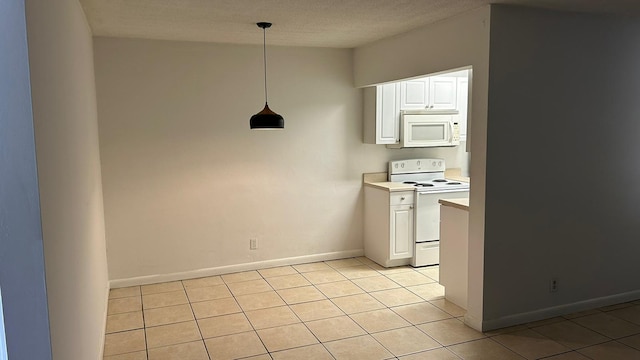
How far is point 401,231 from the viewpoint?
5.07m

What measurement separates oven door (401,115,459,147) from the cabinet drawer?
1.98 feet

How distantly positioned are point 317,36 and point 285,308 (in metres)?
2.47

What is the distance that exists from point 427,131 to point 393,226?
1164 mm

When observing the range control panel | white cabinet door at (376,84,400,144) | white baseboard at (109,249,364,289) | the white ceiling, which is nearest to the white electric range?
the range control panel

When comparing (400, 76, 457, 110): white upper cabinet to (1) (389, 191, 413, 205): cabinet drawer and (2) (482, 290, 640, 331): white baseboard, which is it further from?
(2) (482, 290, 640, 331): white baseboard

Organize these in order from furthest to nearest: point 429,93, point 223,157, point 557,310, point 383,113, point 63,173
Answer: point 429,93, point 383,113, point 223,157, point 557,310, point 63,173

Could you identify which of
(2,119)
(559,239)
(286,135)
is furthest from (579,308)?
(2,119)

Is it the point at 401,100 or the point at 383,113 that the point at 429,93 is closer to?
the point at 401,100

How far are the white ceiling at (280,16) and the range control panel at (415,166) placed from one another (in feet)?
5.15

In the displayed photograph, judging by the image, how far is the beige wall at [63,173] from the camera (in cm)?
151

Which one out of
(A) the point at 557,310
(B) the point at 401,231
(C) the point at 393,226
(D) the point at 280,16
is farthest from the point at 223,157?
(A) the point at 557,310

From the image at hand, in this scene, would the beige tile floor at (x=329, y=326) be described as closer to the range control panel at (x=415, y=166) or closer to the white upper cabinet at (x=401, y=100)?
the range control panel at (x=415, y=166)

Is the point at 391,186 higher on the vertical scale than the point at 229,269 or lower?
higher

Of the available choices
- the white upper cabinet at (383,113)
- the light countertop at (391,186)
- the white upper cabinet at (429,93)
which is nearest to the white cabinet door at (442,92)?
the white upper cabinet at (429,93)
